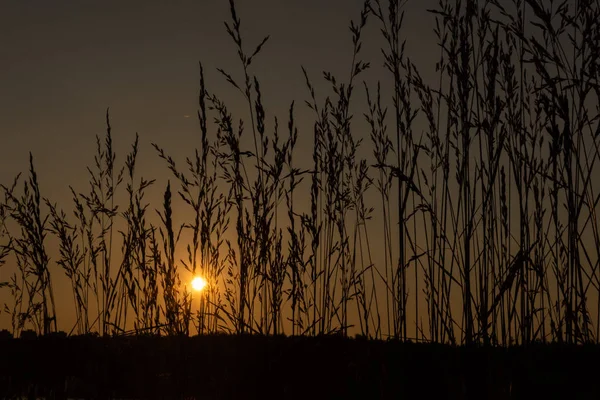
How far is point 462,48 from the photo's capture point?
2.50 m

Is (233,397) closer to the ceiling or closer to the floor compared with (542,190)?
closer to the floor

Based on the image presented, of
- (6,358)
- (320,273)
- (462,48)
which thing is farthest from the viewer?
(320,273)

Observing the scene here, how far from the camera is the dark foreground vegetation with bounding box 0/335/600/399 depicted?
1994 millimetres

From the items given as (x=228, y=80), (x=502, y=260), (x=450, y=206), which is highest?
(x=228, y=80)

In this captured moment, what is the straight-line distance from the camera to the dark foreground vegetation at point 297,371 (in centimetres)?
199

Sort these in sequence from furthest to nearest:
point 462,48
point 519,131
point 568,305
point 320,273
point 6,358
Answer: point 320,273 < point 519,131 < point 6,358 < point 568,305 < point 462,48

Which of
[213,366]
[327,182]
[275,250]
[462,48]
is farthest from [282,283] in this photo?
[462,48]

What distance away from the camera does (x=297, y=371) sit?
242cm

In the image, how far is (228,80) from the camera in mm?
3125

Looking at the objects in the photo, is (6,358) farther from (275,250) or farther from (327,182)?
(327,182)

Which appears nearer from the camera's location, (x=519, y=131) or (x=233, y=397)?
(x=233, y=397)

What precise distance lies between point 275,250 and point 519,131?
132 centimetres

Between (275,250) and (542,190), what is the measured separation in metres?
1.39

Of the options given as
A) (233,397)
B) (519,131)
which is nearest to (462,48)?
(519,131)
